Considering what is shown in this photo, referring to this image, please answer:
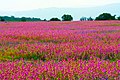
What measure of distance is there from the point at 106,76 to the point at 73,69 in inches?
33.1

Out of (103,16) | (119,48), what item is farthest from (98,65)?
(103,16)

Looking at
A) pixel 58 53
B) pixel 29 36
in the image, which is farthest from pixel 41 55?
pixel 29 36

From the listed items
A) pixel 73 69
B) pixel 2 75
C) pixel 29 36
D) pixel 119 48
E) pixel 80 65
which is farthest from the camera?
pixel 29 36

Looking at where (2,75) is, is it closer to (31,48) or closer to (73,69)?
(73,69)

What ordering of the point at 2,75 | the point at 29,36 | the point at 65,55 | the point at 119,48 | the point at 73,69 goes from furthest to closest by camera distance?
the point at 29,36
the point at 119,48
the point at 65,55
the point at 73,69
the point at 2,75

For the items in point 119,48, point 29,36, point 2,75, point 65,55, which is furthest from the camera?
point 29,36

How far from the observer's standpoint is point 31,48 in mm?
14703

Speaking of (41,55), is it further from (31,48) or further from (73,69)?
(73,69)

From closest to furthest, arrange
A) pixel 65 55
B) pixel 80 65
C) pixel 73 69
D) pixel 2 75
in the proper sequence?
1. pixel 2 75
2. pixel 73 69
3. pixel 80 65
4. pixel 65 55

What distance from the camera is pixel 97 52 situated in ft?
44.9

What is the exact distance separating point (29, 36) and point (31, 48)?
6.31 m

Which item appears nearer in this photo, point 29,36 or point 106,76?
point 106,76

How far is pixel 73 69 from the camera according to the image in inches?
359

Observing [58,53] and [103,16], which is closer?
[58,53]
